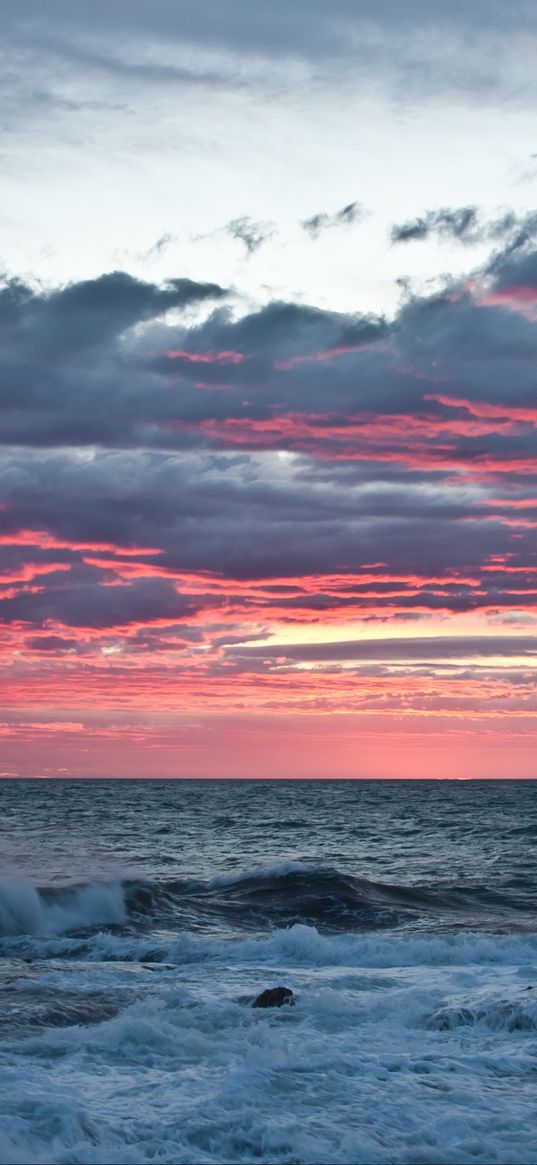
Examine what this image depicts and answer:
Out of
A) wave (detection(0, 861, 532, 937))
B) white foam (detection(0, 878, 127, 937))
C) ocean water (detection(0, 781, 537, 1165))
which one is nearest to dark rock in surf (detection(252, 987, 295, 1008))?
ocean water (detection(0, 781, 537, 1165))

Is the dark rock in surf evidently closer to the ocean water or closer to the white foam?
the ocean water

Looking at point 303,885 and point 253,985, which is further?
point 303,885

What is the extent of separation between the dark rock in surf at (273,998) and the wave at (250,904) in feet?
30.5

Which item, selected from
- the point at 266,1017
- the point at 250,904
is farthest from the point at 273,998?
the point at 250,904

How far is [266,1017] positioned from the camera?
616 inches

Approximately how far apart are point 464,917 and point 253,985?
11.5m

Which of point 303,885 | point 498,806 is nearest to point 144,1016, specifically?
point 303,885

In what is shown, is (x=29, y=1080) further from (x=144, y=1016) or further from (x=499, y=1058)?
(x=499, y=1058)

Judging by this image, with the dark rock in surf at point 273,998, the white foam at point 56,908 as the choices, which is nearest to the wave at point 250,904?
the white foam at point 56,908

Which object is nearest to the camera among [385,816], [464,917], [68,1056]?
[68,1056]

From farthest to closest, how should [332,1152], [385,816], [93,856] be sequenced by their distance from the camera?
[385,816] < [93,856] < [332,1152]

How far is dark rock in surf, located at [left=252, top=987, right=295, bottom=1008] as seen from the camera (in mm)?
16422

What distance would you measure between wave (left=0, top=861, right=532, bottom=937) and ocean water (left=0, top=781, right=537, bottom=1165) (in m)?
0.10

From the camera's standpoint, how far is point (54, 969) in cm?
2012
